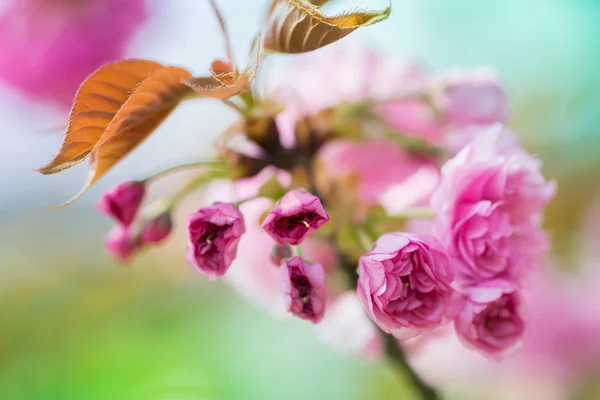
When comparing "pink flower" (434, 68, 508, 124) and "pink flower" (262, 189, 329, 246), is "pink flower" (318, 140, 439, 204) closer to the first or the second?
"pink flower" (434, 68, 508, 124)

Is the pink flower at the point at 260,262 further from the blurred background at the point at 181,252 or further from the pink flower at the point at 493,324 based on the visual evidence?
the blurred background at the point at 181,252

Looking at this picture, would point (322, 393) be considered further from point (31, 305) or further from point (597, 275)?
point (31, 305)

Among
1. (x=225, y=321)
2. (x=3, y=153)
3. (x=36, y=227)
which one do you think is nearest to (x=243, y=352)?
(x=225, y=321)

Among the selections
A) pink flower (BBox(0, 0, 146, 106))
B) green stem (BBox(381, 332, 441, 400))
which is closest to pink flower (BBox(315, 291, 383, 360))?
green stem (BBox(381, 332, 441, 400))

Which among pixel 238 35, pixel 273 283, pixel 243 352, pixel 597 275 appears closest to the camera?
pixel 273 283

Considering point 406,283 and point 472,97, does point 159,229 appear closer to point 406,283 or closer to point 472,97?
point 406,283
